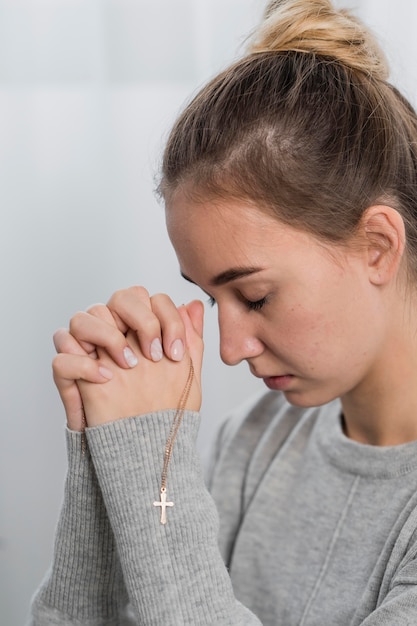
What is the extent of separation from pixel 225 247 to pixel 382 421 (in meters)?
0.41

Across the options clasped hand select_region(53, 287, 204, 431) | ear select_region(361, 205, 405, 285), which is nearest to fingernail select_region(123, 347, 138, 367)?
clasped hand select_region(53, 287, 204, 431)

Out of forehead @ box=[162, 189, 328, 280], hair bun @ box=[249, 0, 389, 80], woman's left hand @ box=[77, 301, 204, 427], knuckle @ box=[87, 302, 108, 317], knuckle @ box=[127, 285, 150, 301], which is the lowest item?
woman's left hand @ box=[77, 301, 204, 427]

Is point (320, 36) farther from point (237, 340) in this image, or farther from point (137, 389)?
point (137, 389)

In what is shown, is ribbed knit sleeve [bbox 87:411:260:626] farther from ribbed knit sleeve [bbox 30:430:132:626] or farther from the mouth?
the mouth

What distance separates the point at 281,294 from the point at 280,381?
169mm

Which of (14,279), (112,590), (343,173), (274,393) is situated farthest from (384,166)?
(14,279)

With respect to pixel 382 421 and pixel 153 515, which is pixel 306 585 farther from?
pixel 153 515

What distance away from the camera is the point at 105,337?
3.58ft

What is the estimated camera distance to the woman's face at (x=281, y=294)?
3.65 feet

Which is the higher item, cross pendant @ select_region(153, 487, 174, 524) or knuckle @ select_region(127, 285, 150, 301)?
knuckle @ select_region(127, 285, 150, 301)

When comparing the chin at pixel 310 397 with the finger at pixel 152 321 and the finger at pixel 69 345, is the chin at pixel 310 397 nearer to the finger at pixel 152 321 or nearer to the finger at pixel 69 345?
the finger at pixel 152 321

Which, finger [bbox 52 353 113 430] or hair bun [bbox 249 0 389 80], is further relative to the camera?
hair bun [bbox 249 0 389 80]

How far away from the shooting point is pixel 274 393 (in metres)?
1.57

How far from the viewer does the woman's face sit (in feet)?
3.65
